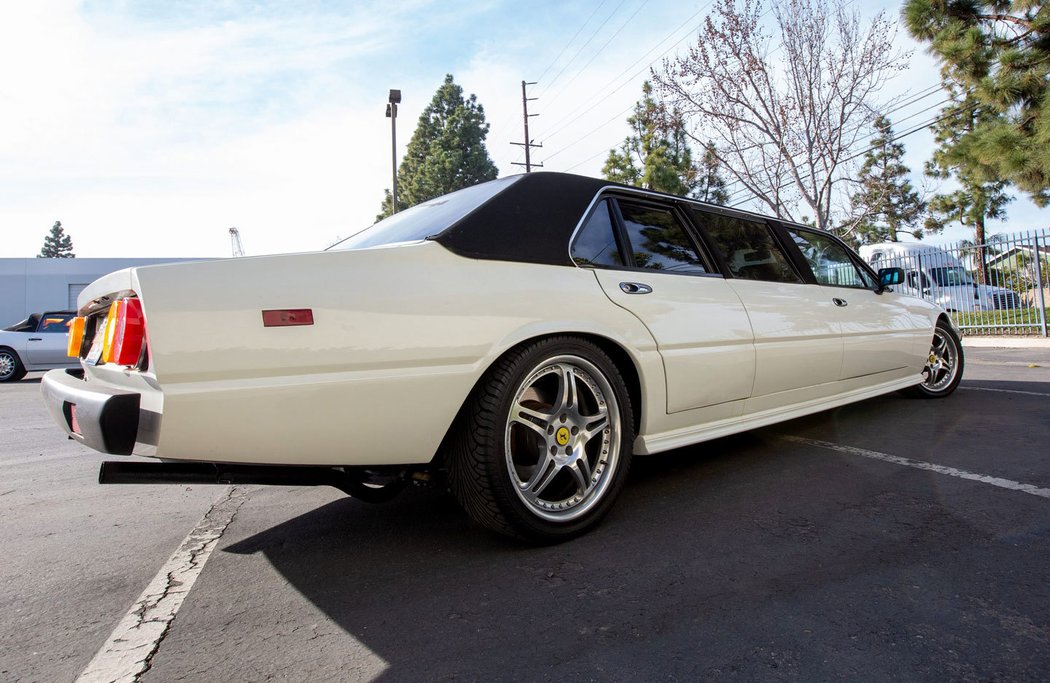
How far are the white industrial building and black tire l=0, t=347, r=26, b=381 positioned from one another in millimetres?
18541

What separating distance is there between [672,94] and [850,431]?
14783 millimetres

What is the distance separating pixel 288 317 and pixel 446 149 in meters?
36.5

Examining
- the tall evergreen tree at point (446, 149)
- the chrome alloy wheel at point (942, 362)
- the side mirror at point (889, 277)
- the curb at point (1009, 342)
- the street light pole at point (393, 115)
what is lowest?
the curb at point (1009, 342)

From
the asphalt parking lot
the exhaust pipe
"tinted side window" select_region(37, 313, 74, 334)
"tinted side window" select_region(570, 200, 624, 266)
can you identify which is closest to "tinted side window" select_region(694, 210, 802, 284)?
"tinted side window" select_region(570, 200, 624, 266)

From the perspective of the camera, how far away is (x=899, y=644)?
62.0 inches

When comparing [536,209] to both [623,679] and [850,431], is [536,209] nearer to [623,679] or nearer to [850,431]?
[623,679]

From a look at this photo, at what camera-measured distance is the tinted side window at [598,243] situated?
2.61 m

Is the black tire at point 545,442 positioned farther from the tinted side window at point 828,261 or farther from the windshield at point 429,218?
the tinted side window at point 828,261

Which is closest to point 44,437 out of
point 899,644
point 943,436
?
point 899,644

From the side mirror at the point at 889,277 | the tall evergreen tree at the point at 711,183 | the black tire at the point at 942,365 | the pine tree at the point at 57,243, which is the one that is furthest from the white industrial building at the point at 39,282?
the pine tree at the point at 57,243

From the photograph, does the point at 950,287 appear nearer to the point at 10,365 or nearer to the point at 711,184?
the point at 711,184

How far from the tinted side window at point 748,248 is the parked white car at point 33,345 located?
12878mm

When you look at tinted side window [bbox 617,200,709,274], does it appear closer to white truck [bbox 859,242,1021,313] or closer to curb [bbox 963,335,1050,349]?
curb [bbox 963,335,1050,349]

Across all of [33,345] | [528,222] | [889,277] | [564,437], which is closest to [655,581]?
[564,437]
